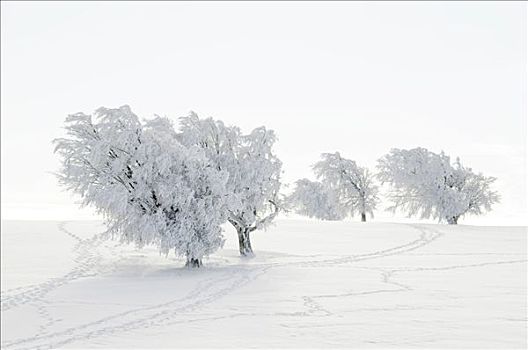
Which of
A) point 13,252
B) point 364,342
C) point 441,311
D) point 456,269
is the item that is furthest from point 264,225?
point 364,342

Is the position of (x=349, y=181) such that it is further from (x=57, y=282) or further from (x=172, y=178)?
(x=57, y=282)

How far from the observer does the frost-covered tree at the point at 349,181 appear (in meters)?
57.9

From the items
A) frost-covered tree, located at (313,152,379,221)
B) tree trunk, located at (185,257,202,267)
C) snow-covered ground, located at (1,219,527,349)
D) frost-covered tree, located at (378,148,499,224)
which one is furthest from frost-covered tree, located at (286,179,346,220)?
tree trunk, located at (185,257,202,267)

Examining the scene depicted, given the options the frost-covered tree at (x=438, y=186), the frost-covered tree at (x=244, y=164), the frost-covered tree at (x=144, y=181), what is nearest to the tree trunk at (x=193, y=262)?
the frost-covered tree at (x=144, y=181)

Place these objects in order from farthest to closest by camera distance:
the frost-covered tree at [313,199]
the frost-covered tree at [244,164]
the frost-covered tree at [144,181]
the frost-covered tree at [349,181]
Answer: the frost-covered tree at [313,199]
the frost-covered tree at [349,181]
the frost-covered tree at [244,164]
the frost-covered tree at [144,181]

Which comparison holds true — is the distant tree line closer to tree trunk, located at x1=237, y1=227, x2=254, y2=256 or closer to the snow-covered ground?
tree trunk, located at x1=237, y1=227, x2=254, y2=256

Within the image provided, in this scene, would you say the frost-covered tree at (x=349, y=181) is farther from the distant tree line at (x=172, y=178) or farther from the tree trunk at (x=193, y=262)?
the tree trunk at (x=193, y=262)

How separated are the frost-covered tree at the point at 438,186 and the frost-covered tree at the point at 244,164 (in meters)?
25.1

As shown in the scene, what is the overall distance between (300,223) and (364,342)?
117 feet

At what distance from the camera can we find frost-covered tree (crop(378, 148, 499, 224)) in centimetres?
5225

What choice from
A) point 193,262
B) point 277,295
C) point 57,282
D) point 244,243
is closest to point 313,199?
point 244,243

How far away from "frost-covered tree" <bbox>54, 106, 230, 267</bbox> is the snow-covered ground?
1.63 metres

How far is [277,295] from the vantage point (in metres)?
18.8

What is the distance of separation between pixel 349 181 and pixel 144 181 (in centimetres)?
3491
